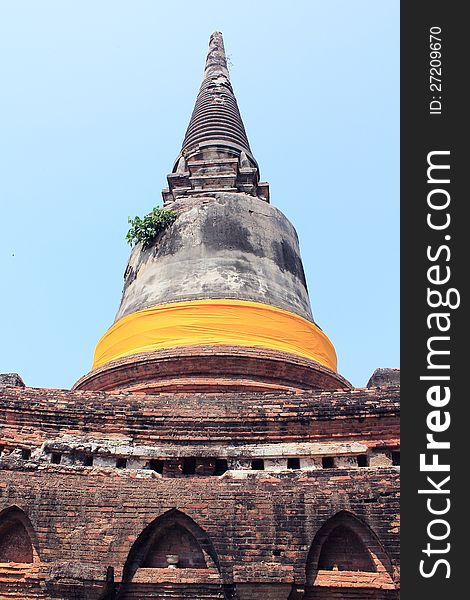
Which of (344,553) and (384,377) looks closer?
(344,553)

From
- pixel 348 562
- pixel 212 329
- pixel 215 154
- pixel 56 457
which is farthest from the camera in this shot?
pixel 215 154

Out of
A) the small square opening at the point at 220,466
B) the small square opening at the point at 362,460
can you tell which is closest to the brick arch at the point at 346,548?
the small square opening at the point at 362,460

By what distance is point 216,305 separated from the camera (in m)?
12.4

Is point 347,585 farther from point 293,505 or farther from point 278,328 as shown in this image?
point 278,328

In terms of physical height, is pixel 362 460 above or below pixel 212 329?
below

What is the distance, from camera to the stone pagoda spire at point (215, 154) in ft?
54.5

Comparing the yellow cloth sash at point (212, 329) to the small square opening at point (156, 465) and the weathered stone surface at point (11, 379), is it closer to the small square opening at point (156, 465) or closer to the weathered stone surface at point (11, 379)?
the weathered stone surface at point (11, 379)

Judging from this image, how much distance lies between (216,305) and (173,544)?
18.9 ft

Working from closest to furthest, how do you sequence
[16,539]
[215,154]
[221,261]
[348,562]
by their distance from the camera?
[348,562]
[16,539]
[221,261]
[215,154]

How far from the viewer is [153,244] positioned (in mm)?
14727

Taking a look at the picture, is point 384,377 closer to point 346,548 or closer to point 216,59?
point 346,548

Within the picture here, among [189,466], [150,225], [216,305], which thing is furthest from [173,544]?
[150,225]

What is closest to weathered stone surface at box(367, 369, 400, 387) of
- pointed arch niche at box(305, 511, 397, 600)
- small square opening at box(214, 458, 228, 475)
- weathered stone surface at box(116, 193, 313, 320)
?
weathered stone surface at box(116, 193, 313, 320)

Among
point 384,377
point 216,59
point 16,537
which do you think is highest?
point 216,59
